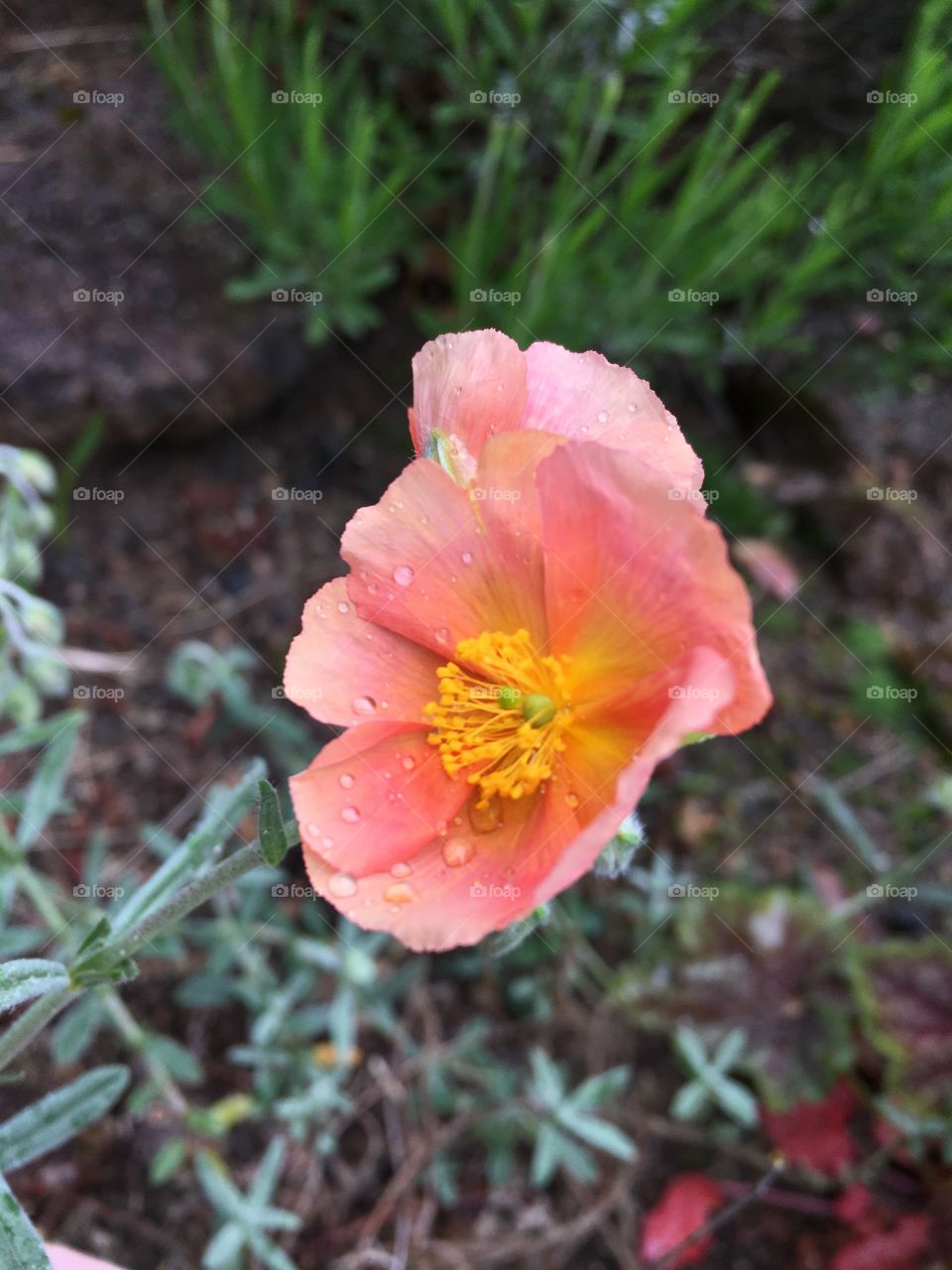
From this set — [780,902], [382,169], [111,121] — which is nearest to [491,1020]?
[780,902]

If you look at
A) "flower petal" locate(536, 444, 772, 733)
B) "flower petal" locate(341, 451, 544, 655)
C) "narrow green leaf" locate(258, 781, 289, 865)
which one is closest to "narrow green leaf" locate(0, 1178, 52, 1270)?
"narrow green leaf" locate(258, 781, 289, 865)

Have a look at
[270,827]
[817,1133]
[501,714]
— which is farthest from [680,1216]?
[270,827]

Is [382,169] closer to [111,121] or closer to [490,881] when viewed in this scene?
[111,121]

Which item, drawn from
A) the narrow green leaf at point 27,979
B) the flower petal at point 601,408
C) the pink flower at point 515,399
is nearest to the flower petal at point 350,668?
the pink flower at point 515,399

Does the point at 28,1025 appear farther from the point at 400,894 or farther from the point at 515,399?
the point at 515,399

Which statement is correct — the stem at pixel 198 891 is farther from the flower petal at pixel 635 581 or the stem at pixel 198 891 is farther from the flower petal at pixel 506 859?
the flower petal at pixel 635 581
